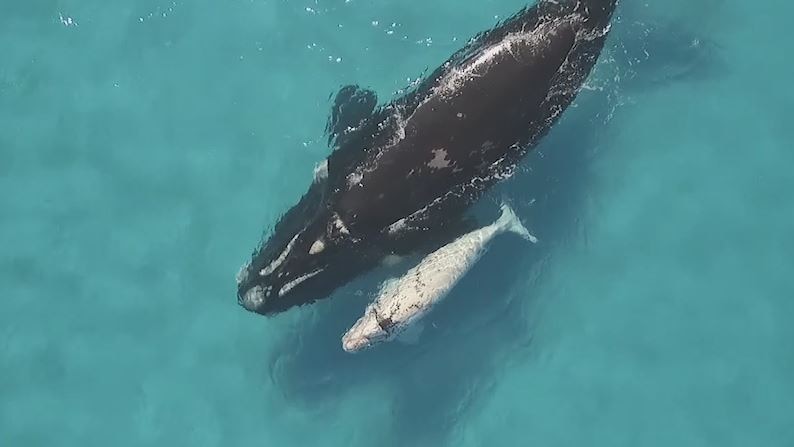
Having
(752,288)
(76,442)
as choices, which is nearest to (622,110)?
(752,288)

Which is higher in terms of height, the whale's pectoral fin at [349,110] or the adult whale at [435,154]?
the whale's pectoral fin at [349,110]

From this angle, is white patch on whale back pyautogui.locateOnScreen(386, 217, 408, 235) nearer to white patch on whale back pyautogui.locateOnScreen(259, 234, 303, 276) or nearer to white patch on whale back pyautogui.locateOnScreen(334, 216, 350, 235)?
white patch on whale back pyautogui.locateOnScreen(334, 216, 350, 235)

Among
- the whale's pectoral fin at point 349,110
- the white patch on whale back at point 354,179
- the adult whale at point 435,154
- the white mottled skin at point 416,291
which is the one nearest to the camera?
the adult whale at point 435,154

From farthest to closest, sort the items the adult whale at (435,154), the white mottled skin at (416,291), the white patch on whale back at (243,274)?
the white patch on whale back at (243,274), the white mottled skin at (416,291), the adult whale at (435,154)

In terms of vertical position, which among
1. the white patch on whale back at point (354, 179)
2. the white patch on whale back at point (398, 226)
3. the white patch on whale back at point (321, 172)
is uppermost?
the white patch on whale back at point (321, 172)

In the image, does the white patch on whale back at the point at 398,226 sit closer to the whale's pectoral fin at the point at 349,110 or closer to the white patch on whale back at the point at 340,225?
the white patch on whale back at the point at 340,225

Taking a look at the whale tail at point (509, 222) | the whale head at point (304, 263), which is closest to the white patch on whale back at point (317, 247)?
the whale head at point (304, 263)

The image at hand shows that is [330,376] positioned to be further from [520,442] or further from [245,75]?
[245,75]
